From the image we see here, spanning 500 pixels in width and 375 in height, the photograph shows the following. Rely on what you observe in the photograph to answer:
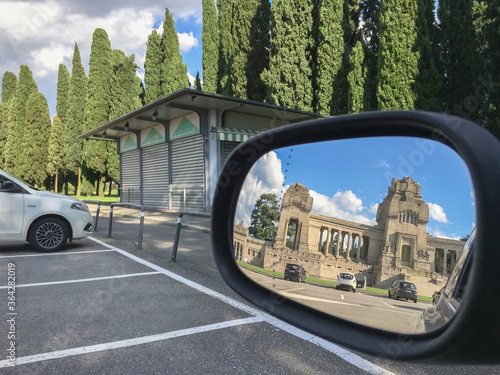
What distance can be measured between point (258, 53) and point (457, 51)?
1177 cm

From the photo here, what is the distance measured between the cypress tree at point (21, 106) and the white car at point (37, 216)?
1533 inches

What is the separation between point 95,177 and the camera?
33.9m

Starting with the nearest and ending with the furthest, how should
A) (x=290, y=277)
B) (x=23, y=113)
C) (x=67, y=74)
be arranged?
(x=290, y=277)
(x=23, y=113)
(x=67, y=74)

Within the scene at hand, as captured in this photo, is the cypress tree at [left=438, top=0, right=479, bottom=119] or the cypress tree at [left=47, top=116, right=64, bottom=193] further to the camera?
the cypress tree at [left=47, top=116, right=64, bottom=193]

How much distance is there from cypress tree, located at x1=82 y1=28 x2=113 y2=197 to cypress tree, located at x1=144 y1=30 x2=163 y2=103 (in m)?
3.91

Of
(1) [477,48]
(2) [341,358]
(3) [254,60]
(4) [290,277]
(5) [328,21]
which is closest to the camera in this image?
(4) [290,277]

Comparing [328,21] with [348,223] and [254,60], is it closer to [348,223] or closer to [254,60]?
[254,60]

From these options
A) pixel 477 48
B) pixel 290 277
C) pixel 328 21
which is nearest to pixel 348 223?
pixel 290 277

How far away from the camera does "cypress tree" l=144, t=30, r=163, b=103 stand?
102 feet

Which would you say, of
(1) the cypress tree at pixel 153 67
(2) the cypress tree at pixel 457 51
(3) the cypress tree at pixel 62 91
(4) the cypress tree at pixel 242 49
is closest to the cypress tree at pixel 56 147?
(3) the cypress tree at pixel 62 91

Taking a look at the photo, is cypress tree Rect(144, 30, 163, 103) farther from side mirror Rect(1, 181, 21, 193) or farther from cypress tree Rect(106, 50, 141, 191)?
side mirror Rect(1, 181, 21, 193)

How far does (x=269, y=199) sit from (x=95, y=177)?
35807 millimetres

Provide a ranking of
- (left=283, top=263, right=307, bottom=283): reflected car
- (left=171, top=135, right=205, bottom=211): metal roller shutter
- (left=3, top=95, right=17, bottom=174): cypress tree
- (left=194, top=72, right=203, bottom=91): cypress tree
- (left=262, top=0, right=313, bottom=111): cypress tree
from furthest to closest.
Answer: (left=3, top=95, right=17, bottom=174): cypress tree < (left=194, top=72, right=203, bottom=91): cypress tree < (left=262, top=0, right=313, bottom=111): cypress tree < (left=171, top=135, right=205, bottom=211): metal roller shutter < (left=283, top=263, right=307, bottom=283): reflected car

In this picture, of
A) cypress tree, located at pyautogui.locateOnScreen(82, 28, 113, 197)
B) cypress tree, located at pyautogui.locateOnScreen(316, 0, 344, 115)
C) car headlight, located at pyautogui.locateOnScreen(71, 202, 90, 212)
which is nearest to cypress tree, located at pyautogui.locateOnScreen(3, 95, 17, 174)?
cypress tree, located at pyautogui.locateOnScreen(82, 28, 113, 197)
